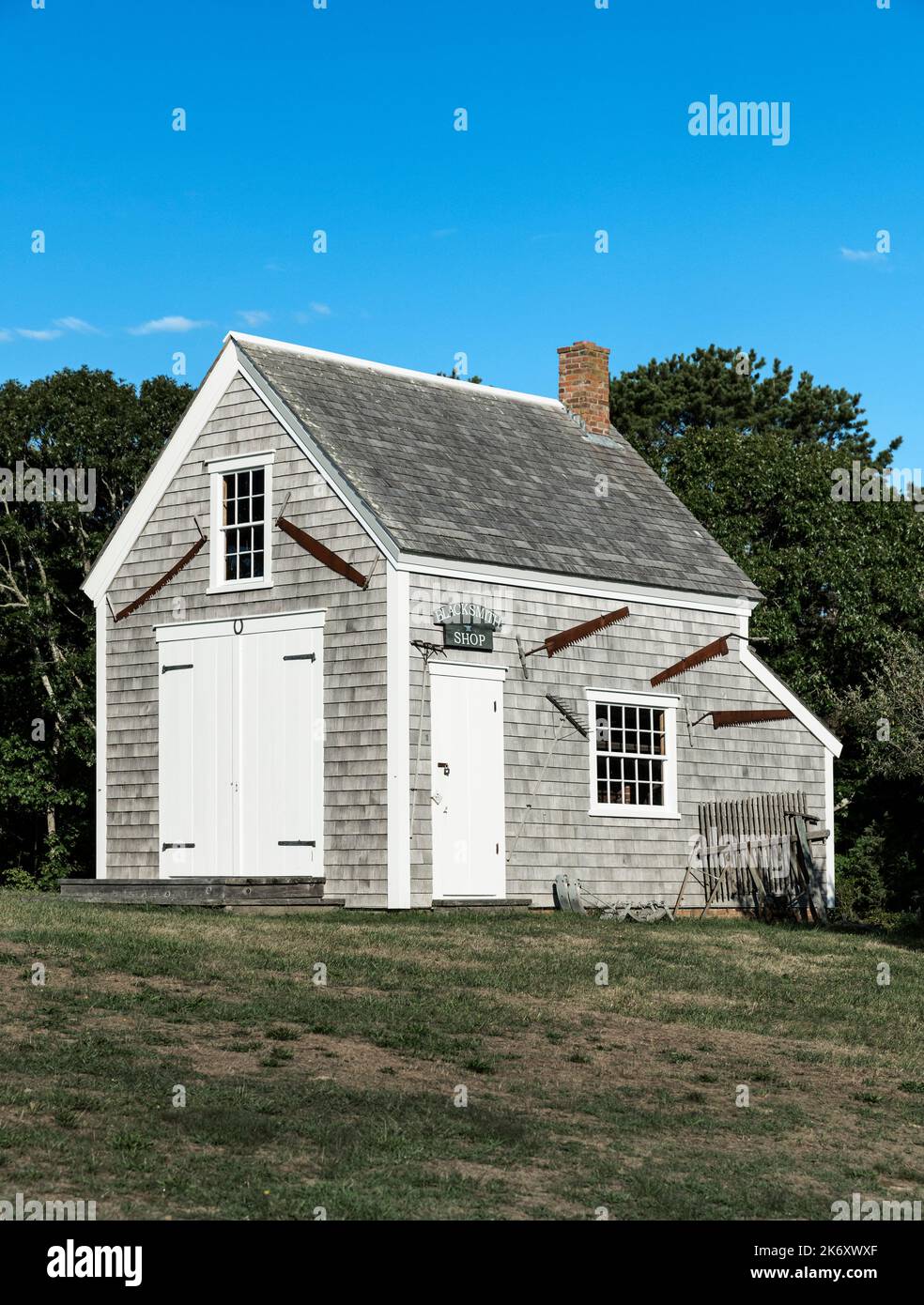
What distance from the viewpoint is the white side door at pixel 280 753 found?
21.8 metres

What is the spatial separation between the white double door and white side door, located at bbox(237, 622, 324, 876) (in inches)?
0.5

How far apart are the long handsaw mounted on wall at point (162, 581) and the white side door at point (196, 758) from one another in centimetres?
83

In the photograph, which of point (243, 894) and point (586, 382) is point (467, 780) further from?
point (586, 382)

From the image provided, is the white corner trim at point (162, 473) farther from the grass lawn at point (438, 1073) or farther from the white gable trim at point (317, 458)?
the grass lawn at point (438, 1073)

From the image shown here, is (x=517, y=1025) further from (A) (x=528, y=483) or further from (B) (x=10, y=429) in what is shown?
(B) (x=10, y=429)

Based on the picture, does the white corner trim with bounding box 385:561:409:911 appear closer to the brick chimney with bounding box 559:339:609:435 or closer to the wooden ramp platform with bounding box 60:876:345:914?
the wooden ramp platform with bounding box 60:876:345:914

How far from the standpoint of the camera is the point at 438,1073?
1248 cm

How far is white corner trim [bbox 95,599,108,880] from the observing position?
78.8 ft

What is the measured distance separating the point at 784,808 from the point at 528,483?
6.01 meters

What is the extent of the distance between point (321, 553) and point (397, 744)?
8.92 feet

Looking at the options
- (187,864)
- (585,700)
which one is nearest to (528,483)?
(585,700)

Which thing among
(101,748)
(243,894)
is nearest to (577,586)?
(243,894)

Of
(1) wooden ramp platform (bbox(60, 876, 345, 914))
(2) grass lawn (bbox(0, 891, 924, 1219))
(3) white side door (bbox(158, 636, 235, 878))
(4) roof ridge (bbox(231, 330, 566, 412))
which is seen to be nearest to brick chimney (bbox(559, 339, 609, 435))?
(4) roof ridge (bbox(231, 330, 566, 412))

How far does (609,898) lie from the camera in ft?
78.0
